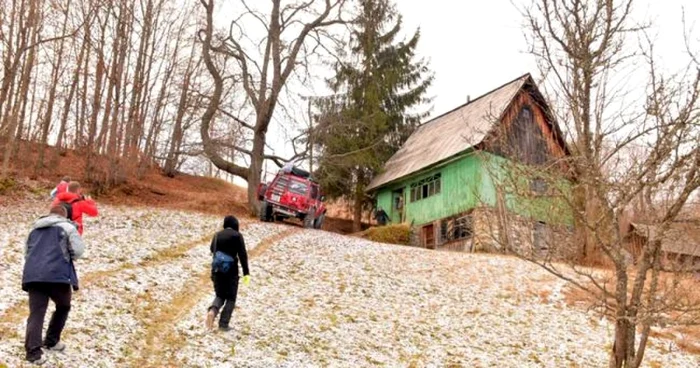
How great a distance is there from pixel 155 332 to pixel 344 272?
28.7 feet

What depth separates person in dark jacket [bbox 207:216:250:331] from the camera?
10.2 meters

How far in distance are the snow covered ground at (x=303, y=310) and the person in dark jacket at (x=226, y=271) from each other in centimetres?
41

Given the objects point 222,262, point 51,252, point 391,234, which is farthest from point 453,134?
point 51,252

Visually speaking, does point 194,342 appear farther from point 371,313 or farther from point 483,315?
point 483,315

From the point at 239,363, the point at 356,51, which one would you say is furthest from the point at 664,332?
the point at 356,51

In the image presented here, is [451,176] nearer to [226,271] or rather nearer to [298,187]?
Result: [298,187]

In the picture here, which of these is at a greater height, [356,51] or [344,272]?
[356,51]

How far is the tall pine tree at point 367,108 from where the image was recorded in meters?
35.3

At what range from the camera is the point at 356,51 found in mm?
38719

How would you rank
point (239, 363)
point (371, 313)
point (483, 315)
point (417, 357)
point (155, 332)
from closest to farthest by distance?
1. point (239, 363)
2. point (155, 332)
3. point (417, 357)
4. point (371, 313)
5. point (483, 315)

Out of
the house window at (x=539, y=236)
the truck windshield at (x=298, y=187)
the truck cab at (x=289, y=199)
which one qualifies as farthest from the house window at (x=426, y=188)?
the house window at (x=539, y=236)

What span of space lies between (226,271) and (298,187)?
1863 centimetres

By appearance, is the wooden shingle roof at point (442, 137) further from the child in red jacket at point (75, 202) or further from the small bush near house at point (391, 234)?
the child in red jacket at point (75, 202)

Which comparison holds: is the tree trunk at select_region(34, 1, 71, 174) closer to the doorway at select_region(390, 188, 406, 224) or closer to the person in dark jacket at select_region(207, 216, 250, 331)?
the doorway at select_region(390, 188, 406, 224)
